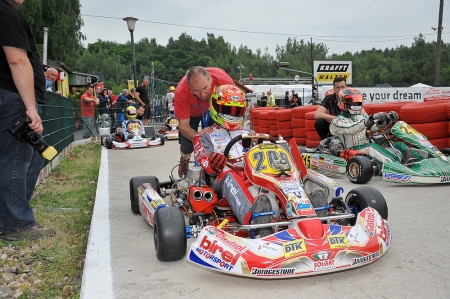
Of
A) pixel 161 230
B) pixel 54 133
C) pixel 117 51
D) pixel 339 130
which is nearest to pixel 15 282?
pixel 161 230

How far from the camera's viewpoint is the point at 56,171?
7.89 meters

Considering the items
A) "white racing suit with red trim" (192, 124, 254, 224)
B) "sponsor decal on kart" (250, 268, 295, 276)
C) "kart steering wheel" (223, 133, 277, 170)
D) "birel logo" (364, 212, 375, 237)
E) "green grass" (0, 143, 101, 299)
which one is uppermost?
"kart steering wheel" (223, 133, 277, 170)

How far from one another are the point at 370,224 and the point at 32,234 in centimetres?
273

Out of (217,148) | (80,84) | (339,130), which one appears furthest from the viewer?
(80,84)

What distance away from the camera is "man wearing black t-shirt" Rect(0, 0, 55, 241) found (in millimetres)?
3613

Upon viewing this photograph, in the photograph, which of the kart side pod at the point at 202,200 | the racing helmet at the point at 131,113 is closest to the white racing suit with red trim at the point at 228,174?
the kart side pod at the point at 202,200

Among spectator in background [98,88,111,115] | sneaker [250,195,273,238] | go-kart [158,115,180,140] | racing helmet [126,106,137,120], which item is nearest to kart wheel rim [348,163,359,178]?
sneaker [250,195,273,238]

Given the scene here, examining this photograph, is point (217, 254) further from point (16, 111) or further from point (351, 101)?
point (351, 101)

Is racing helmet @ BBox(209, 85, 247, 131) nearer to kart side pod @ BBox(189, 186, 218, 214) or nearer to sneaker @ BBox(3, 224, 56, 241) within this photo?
kart side pod @ BBox(189, 186, 218, 214)

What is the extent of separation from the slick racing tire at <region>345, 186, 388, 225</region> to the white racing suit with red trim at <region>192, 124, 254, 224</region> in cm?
86

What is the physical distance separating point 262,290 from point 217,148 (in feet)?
5.60

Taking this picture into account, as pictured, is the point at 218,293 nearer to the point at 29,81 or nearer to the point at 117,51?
the point at 29,81

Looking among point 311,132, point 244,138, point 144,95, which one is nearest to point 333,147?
point 311,132

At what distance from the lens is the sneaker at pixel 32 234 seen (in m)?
3.90
